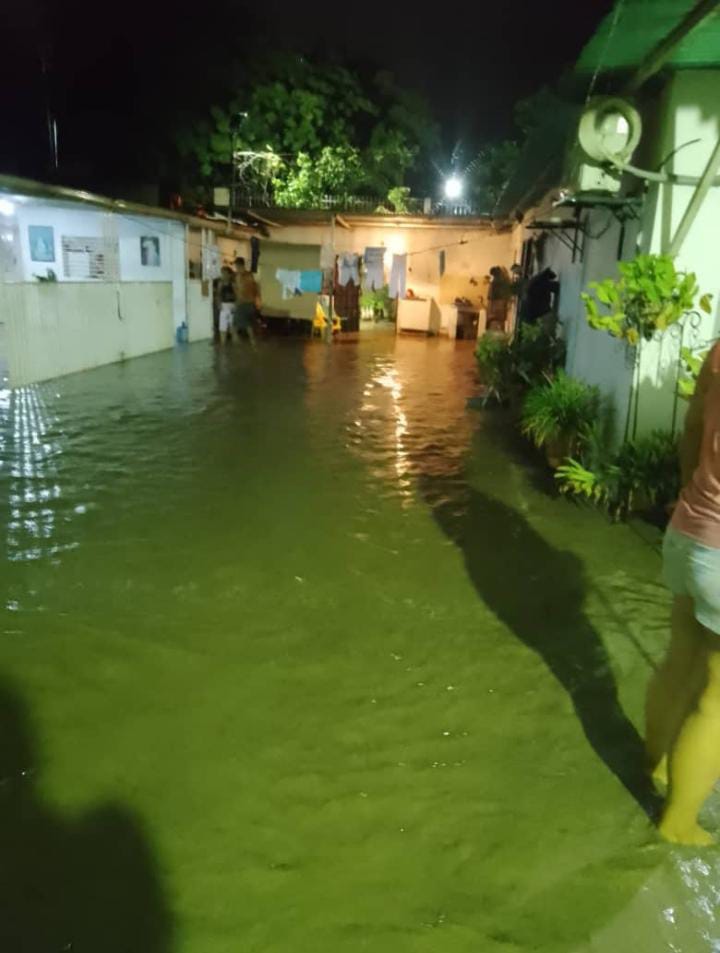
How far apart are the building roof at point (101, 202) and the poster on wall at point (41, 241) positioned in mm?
887

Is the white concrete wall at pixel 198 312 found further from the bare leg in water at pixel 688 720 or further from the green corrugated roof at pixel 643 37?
the bare leg in water at pixel 688 720

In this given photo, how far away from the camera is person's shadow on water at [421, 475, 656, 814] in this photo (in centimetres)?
341

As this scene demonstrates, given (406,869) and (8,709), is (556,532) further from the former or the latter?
(8,709)

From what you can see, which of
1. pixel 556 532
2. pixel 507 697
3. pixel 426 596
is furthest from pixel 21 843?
pixel 556 532

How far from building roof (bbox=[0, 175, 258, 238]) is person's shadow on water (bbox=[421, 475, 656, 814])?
726cm

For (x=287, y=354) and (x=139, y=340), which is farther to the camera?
(x=287, y=354)

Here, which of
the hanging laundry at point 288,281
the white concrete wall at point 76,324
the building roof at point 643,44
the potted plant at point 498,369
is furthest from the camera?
the hanging laundry at point 288,281

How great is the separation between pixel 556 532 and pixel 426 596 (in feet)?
5.31

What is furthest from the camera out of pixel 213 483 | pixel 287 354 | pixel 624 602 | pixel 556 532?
pixel 287 354

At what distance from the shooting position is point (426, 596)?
15.9 feet

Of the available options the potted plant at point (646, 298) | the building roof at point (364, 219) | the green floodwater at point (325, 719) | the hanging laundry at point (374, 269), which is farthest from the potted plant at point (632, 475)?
the hanging laundry at point (374, 269)

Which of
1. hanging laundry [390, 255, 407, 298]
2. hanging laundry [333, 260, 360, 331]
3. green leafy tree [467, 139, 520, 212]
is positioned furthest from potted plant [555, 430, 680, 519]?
green leafy tree [467, 139, 520, 212]

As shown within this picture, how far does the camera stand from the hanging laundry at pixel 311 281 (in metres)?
21.2

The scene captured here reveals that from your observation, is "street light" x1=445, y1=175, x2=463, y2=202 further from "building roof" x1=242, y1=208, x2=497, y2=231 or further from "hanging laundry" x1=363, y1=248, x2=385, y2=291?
"building roof" x1=242, y1=208, x2=497, y2=231
